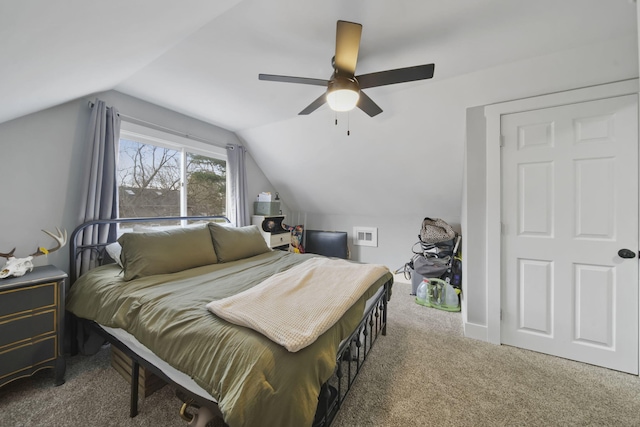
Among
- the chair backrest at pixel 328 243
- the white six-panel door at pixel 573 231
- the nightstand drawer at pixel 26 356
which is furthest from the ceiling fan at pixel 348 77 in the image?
the chair backrest at pixel 328 243

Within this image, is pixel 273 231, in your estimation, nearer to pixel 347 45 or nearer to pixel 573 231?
pixel 347 45

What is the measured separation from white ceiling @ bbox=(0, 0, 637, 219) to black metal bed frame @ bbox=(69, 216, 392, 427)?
112 cm

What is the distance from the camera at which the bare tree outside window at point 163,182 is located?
2.59m

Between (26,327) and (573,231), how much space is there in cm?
400

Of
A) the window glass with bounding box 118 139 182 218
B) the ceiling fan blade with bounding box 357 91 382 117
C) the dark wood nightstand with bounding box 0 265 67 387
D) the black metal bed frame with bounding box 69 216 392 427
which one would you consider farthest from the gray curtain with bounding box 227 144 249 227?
the ceiling fan blade with bounding box 357 91 382 117

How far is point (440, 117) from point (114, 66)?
9.58 ft

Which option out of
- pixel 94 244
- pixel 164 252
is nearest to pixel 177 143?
pixel 94 244

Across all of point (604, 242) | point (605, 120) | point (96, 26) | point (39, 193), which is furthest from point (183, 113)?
point (604, 242)

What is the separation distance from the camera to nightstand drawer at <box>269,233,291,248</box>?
3.84 meters

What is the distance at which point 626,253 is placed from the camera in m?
1.75

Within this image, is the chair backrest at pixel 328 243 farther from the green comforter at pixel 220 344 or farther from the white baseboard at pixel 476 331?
the green comforter at pixel 220 344

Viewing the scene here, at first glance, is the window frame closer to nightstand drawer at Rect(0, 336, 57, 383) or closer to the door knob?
nightstand drawer at Rect(0, 336, 57, 383)

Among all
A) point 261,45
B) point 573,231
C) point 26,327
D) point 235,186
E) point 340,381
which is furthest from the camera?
point 235,186

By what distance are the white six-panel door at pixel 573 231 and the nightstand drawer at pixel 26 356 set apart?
11.7 feet
